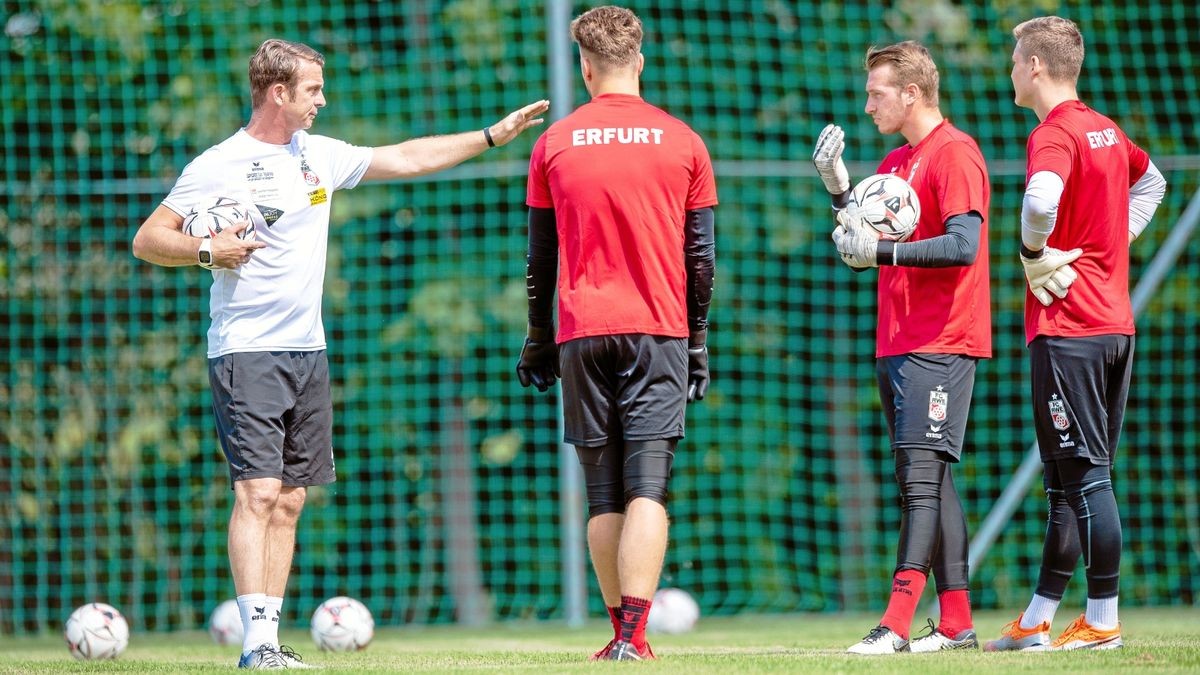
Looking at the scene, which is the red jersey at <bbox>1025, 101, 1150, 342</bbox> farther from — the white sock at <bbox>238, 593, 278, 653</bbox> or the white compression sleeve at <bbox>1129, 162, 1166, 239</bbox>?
the white sock at <bbox>238, 593, 278, 653</bbox>

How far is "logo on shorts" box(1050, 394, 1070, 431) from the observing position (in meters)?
5.07

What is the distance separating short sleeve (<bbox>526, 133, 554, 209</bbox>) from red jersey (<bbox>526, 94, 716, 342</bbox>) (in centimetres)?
2

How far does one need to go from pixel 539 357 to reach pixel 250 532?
1.07m

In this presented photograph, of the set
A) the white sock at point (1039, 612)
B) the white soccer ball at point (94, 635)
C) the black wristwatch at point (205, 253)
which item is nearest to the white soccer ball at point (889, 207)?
the white sock at point (1039, 612)

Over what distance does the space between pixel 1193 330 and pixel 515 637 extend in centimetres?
503

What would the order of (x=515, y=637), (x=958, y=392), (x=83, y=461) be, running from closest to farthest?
(x=958, y=392)
(x=515, y=637)
(x=83, y=461)

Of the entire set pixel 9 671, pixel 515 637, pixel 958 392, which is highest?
pixel 958 392

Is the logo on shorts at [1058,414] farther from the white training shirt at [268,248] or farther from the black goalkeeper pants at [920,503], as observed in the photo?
the white training shirt at [268,248]

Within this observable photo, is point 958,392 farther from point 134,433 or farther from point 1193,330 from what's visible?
point 134,433

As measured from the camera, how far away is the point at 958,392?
5.11m

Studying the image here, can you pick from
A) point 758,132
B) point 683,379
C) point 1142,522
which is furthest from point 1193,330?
point 683,379

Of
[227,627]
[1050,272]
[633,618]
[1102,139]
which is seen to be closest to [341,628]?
[227,627]

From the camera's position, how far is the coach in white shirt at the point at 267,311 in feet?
16.1

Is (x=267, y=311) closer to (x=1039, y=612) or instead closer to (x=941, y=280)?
(x=941, y=280)
